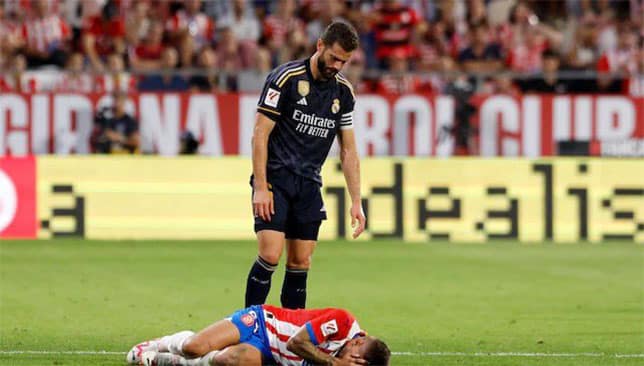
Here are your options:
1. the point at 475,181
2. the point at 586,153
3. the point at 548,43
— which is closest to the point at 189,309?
the point at 475,181

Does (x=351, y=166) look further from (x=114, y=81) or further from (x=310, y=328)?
(x=114, y=81)

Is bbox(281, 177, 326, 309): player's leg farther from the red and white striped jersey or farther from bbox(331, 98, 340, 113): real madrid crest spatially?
the red and white striped jersey

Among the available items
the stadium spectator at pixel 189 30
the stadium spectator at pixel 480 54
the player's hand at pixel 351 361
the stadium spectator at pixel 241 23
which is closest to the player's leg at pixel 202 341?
the player's hand at pixel 351 361

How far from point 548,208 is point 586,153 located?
182 cm

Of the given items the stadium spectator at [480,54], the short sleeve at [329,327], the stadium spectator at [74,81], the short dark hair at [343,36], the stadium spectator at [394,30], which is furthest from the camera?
the stadium spectator at [394,30]

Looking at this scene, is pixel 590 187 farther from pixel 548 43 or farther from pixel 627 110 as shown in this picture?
pixel 548 43

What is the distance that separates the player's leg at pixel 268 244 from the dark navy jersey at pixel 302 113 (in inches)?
8.1

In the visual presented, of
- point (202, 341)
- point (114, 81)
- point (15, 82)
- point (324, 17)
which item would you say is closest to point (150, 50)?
point (114, 81)

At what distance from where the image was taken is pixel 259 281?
1005 centimetres

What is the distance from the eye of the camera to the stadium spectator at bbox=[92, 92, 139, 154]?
2061 cm

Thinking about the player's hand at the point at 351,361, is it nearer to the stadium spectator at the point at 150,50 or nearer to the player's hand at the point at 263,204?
the player's hand at the point at 263,204

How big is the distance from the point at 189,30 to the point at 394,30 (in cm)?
340

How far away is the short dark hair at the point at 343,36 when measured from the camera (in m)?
9.62

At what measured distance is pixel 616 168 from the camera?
20.1m
